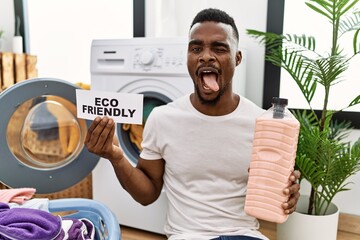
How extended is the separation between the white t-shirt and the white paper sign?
241mm

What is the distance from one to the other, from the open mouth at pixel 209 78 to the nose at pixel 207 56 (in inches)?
1.2

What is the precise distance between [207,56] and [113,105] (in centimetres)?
33

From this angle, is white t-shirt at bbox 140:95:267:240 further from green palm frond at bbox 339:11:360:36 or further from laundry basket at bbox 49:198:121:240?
green palm frond at bbox 339:11:360:36

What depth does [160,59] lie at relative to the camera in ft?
5.14

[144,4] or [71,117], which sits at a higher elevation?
[144,4]

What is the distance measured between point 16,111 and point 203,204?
91cm

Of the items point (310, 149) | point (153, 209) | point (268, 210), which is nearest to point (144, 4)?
point (153, 209)

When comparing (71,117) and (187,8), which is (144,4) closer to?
(187,8)

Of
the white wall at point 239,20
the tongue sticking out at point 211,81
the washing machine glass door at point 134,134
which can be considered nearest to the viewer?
the tongue sticking out at point 211,81

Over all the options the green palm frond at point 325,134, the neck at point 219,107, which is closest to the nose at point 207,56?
the neck at point 219,107

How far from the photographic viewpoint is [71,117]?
63.3 inches

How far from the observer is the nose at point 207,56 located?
1.02 meters

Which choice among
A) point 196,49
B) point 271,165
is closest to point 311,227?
point 271,165

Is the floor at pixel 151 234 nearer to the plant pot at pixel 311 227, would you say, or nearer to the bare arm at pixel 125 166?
the plant pot at pixel 311 227
